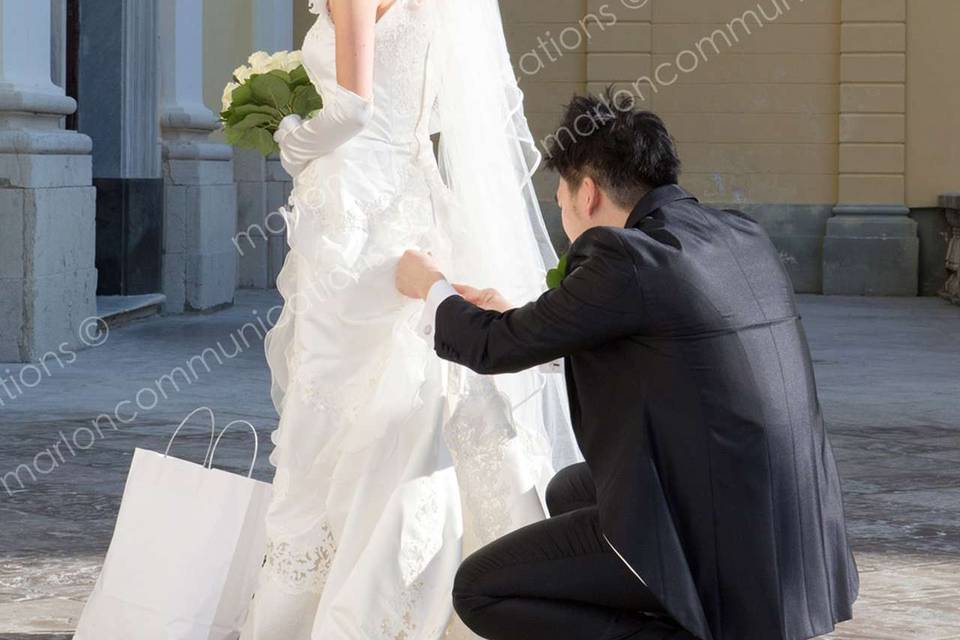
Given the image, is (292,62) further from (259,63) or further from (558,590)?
(558,590)

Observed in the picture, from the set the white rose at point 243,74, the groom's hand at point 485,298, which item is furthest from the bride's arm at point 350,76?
the groom's hand at point 485,298

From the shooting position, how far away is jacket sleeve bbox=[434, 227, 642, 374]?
2465 millimetres

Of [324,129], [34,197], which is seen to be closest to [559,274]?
[324,129]

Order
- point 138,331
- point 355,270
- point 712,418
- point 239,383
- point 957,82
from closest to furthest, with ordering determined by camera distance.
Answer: point 712,418
point 355,270
point 239,383
point 138,331
point 957,82

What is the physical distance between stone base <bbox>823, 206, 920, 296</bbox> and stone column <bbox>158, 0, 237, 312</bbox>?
6.05m

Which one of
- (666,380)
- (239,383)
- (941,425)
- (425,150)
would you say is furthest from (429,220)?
(239,383)

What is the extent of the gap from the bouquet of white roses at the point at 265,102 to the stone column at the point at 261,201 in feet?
31.7

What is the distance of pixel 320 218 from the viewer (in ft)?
11.3

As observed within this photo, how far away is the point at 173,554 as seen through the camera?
3.17 metres

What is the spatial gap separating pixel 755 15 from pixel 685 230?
42.9ft

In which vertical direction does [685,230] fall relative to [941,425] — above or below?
above

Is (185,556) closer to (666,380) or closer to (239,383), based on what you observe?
(666,380)

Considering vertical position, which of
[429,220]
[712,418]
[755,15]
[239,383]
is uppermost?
[755,15]

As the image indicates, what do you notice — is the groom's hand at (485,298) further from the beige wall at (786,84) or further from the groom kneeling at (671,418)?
the beige wall at (786,84)
